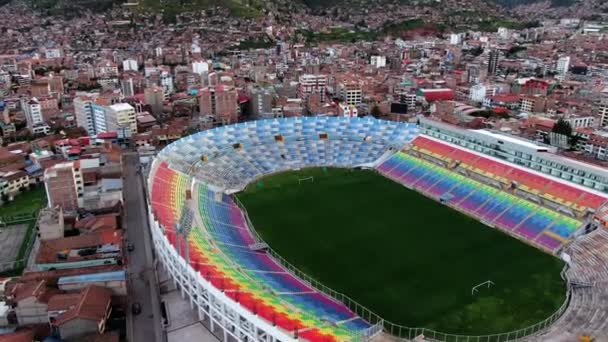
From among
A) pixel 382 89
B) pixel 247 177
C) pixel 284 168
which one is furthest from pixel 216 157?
pixel 382 89

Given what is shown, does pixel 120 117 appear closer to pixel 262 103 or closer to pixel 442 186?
pixel 262 103

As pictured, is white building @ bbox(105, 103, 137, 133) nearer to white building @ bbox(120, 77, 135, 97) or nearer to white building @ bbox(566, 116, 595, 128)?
white building @ bbox(120, 77, 135, 97)

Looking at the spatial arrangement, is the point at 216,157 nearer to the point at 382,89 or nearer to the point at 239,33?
the point at 382,89

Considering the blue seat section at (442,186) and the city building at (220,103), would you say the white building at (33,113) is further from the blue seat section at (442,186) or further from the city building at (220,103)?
the blue seat section at (442,186)

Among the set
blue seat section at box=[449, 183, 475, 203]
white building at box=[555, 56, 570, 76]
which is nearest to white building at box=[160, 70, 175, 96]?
blue seat section at box=[449, 183, 475, 203]

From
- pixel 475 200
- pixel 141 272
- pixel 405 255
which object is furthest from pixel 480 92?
pixel 141 272

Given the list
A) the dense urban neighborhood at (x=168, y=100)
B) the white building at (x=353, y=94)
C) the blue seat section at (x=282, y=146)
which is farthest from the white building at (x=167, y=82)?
the blue seat section at (x=282, y=146)
